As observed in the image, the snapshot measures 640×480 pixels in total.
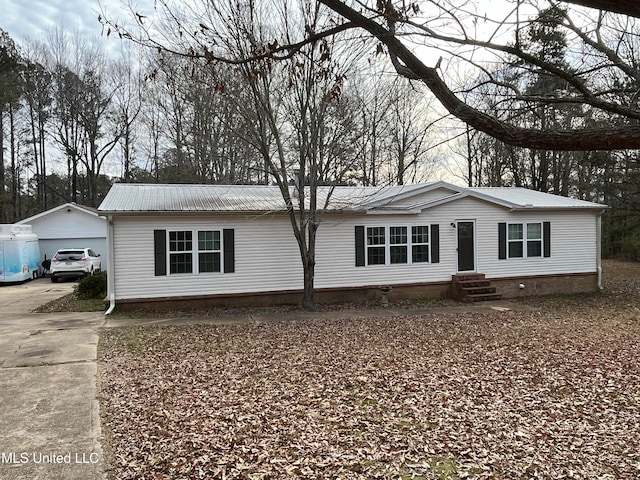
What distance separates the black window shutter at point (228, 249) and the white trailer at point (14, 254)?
11900mm

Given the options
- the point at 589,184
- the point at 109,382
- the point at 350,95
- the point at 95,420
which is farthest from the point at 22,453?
the point at 589,184

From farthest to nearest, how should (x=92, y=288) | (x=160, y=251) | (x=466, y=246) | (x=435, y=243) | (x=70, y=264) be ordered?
1. (x=70, y=264)
2. (x=466, y=246)
3. (x=435, y=243)
4. (x=92, y=288)
5. (x=160, y=251)

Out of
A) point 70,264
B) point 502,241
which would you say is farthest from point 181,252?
point 70,264

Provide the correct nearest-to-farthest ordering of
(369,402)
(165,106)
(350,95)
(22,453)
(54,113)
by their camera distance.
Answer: (22,453), (369,402), (350,95), (165,106), (54,113)

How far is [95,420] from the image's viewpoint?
4.47m

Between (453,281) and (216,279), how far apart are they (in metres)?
7.16

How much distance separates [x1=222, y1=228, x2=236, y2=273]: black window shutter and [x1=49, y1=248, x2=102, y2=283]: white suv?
972cm

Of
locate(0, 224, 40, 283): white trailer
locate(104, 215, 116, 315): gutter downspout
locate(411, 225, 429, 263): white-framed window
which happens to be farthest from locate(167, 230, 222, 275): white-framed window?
locate(0, 224, 40, 283): white trailer

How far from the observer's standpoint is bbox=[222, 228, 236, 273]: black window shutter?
11938 millimetres

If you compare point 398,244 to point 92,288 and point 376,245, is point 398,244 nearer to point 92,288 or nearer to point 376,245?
point 376,245

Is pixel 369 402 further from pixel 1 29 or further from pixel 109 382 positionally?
pixel 1 29

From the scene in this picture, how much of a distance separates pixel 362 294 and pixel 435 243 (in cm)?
283

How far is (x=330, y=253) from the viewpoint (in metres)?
12.8

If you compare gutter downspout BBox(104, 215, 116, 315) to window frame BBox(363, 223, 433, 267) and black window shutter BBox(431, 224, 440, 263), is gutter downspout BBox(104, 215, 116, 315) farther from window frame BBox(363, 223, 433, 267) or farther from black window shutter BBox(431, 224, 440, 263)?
black window shutter BBox(431, 224, 440, 263)
